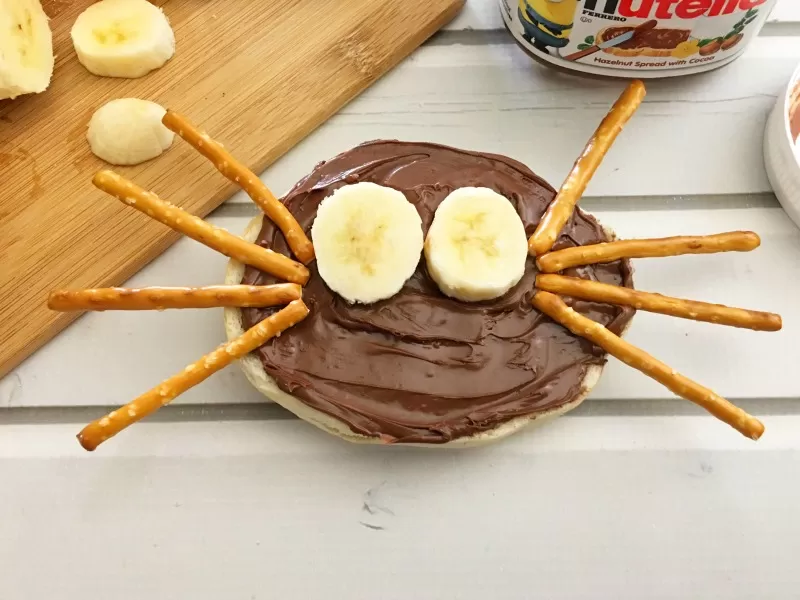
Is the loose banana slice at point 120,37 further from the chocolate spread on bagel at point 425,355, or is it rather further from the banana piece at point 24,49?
the chocolate spread on bagel at point 425,355

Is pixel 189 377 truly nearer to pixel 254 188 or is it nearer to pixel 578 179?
pixel 254 188

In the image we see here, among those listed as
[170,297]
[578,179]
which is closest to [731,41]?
[578,179]

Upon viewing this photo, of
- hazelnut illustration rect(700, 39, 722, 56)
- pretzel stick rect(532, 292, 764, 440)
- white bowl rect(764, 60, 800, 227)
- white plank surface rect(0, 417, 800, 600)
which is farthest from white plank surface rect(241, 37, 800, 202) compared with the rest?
white plank surface rect(0, 417, 800, 600)

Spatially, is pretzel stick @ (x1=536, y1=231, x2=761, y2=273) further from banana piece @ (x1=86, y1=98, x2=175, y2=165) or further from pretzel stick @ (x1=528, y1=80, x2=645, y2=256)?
banana piece @ (x1=86, y1=98, x2=175, y2=165)

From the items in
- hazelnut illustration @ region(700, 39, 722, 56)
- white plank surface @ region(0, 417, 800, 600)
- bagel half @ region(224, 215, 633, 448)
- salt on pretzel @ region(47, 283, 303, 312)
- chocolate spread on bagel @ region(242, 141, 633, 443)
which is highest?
hazelnut illustration @ region(700, 39, 722, 56)

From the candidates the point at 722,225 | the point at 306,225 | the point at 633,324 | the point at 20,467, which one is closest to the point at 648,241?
the point at 633,324

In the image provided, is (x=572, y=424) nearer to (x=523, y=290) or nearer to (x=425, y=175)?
(x=523, y=290)
